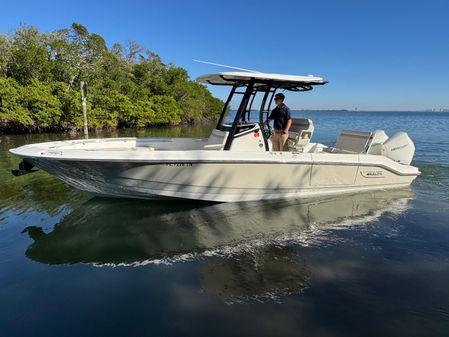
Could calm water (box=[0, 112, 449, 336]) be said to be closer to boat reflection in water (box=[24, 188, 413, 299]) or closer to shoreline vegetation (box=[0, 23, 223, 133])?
boat reflection in water (box=[24, 188, 413, 299])

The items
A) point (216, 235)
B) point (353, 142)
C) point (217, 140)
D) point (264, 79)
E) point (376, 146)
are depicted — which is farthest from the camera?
point (353, 142)

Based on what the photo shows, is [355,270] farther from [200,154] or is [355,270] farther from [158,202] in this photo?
[158,202]

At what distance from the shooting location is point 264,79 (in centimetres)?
666

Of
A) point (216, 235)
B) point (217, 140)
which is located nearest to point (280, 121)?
point (217, 140)

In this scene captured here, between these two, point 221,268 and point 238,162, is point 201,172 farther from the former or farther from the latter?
point 221,268

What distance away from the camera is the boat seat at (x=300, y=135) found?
7.78 metres

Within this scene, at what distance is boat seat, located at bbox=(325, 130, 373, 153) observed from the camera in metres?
7.88

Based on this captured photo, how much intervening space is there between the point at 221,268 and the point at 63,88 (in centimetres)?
2468

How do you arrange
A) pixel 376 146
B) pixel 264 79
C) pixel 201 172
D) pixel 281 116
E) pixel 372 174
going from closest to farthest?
pixel 201 172 → pixel 264 79 → pixel 281 116 → pixel 372 174 → pixel 376 146

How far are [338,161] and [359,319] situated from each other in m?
4.33

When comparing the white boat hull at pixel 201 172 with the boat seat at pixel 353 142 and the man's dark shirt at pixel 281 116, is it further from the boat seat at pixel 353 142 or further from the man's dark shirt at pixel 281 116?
the man's dark shirt at pixel 281 116

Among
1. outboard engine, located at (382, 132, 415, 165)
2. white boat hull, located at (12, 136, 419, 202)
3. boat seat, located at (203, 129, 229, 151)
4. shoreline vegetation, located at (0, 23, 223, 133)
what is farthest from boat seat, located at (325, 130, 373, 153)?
shoreline vegetation, located at (0, 23, 223, 133)

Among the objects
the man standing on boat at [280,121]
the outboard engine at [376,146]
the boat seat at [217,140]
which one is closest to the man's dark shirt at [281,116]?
the man standing on boat at [280,121]

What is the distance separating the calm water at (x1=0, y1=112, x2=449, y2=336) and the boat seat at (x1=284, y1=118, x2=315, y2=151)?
4.80 feet
